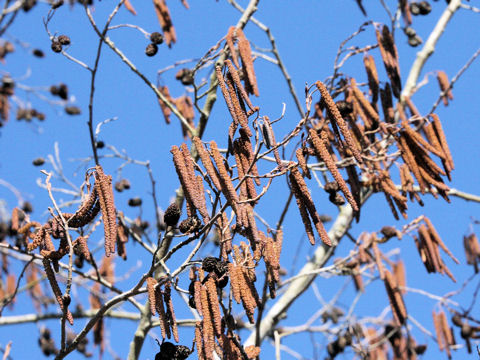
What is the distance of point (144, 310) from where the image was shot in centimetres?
450

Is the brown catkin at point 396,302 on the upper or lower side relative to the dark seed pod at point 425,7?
lower

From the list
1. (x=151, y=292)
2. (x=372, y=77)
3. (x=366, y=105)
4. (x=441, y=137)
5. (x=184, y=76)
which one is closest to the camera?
(x=151, y=292)

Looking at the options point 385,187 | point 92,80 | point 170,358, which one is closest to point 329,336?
point 385,187

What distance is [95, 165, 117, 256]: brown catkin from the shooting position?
2711mm

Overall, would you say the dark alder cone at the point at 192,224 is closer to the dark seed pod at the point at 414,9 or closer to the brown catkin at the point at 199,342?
the brown catkin at the point at 199,342

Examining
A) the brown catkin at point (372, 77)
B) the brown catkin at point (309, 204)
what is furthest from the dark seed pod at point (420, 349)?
the brown catkin at point (309, 204)

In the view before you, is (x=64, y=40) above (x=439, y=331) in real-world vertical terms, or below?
above

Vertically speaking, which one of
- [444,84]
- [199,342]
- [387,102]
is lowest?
[199,342]

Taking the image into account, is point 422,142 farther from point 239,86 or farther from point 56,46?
point 56,46

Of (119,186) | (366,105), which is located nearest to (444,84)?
(366,105)

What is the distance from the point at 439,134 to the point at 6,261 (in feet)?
13.5

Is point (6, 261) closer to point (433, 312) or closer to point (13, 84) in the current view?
point (13, 84)

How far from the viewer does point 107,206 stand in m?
2.80

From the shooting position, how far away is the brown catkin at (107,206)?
271 cm
